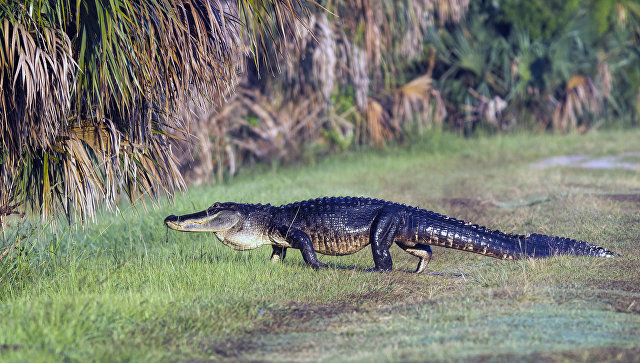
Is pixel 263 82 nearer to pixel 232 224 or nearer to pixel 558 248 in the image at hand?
pixel 232 224

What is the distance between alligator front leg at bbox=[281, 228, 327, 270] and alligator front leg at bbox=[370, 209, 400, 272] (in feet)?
1.49

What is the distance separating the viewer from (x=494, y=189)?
10.4 meters

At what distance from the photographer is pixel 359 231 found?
21.4 ft

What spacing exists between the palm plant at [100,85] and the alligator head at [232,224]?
517 millimetres

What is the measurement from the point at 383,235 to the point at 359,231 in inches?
8.3

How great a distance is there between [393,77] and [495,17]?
9.87 ft

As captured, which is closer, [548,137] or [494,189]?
[494,189]

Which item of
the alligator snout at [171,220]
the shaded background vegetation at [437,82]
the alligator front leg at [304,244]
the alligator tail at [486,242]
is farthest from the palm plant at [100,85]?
the shaded background vegetation at [437,82]

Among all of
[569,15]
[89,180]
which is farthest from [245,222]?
[569,15]

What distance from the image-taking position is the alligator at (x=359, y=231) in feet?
20.9

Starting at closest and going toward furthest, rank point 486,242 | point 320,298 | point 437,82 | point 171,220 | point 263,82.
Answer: point 320,298 → point 486,242 → point 171,220 → point 263,82 → point 437,82

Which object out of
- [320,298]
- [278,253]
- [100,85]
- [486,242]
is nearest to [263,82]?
[278,253]

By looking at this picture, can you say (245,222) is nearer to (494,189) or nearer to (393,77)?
(494,189)

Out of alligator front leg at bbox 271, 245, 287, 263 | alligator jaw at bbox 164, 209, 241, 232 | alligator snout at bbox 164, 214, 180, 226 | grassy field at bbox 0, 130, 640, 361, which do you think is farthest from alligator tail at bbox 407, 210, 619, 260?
alligator snout at bbox 164, 214, 180, 226
